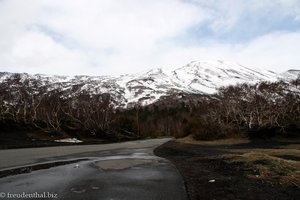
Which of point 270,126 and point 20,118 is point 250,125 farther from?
point 20,118

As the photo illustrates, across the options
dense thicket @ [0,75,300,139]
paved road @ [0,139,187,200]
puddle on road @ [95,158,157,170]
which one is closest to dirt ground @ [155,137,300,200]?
paved road @ [0,139,187,200]

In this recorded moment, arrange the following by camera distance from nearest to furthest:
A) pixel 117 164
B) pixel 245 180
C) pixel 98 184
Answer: pixel 98 184
pixel 245 180
pixel 117 164

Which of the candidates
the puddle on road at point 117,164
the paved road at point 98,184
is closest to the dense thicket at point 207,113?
the puddle on road at point 117,164

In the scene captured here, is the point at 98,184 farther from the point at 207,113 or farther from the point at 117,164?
the point at 207,113

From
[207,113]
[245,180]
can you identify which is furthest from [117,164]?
[207,113]

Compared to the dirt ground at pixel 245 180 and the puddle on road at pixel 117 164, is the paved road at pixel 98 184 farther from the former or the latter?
the puddle on road at pixel 117 164

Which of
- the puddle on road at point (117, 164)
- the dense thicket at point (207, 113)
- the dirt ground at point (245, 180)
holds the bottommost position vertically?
the dirt ground at point (245, 180)

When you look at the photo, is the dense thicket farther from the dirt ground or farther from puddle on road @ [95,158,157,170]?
the dirt ground

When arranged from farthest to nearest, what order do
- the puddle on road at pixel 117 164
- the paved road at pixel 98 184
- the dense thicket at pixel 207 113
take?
the dense thicket at pixel 207 113, the puddle on road at pixel 117 164, the paved road at pixel 98 184

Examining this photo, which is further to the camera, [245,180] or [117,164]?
[117,164]

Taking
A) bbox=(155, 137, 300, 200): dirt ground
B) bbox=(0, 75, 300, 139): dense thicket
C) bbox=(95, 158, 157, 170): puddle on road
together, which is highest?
bbox=(0, 75, 300, 139): dense thicket

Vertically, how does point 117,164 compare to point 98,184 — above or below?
above

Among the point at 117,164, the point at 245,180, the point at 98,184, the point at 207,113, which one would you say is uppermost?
the point at 207,113

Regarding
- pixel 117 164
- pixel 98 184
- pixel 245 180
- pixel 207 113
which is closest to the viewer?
pixel 98 184
